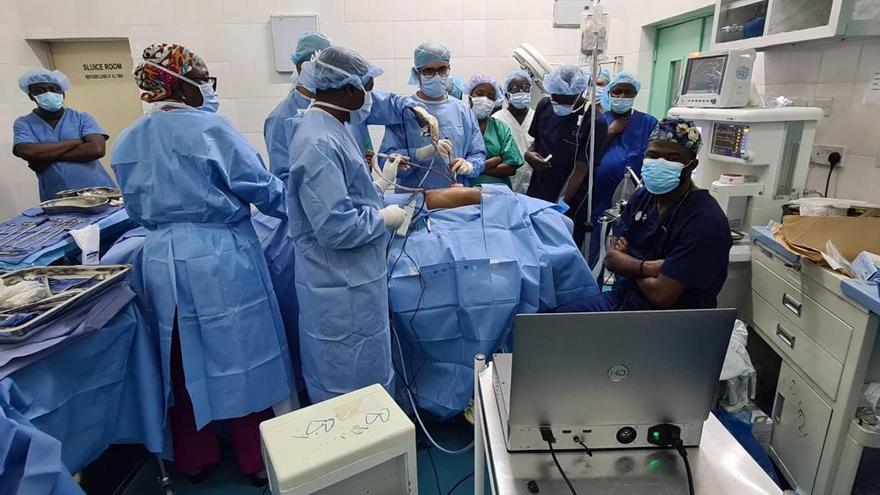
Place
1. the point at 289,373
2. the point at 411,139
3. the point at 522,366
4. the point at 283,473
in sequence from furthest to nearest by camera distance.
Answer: the point at 411,139 < the point at 289,373 < the point at 283,473 < the point at 522,366

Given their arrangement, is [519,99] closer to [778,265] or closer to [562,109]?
[562,109]

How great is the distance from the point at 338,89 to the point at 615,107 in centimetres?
190

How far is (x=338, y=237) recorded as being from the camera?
150 centimetres

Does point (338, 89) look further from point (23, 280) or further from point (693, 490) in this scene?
point (693, 490)

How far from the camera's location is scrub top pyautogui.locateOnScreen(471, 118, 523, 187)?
2.94 meters

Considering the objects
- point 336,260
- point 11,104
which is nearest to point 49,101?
point 11,104

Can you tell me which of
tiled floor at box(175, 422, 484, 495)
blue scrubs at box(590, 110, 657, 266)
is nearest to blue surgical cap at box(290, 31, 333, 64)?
blue scrubs at box(590, 110, 657, 266)

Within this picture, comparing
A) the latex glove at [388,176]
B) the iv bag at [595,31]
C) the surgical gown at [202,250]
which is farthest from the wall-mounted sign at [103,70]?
the iv bag at [595,31]

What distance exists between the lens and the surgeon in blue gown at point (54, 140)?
9.36ft

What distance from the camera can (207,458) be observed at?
182 centimetres

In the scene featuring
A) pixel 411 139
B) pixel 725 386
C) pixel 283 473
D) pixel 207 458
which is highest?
pixel 411 139

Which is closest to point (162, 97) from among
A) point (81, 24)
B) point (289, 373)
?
point (289, 373)

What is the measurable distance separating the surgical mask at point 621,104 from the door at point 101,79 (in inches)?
151

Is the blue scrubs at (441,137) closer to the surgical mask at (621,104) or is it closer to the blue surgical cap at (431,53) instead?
the blue surgical cap at (431,53)
